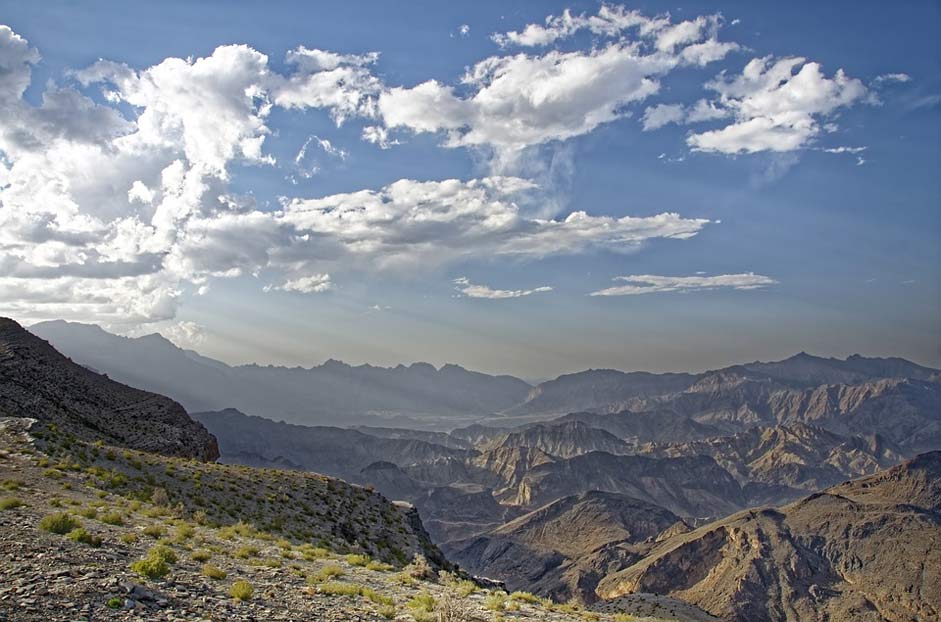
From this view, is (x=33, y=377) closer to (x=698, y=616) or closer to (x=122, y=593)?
(x=122, y=593)

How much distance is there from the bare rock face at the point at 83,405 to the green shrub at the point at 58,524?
24479 millimetres

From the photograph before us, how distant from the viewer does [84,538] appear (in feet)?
52.8

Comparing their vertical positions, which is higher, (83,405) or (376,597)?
(83,405)

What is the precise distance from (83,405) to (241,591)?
4362 centimetres

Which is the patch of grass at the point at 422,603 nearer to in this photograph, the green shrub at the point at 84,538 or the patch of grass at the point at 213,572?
the patch of grass at the point at 213,572

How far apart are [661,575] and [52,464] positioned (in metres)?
194

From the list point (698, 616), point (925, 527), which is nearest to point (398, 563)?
point (698, 616)

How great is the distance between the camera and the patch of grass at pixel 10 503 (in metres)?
18.7

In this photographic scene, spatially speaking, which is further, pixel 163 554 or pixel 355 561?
pixel 355 561

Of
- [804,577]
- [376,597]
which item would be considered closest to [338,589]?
[376,597]

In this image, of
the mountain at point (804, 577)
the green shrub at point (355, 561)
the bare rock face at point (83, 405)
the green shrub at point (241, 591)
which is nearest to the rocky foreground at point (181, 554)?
the green shrub at point (241, 591)

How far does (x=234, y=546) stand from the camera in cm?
2111

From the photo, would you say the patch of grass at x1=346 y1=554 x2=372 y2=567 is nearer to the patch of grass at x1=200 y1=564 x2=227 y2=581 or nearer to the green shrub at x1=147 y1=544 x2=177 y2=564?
the patch of grass at x1=200 y1=564 x2=227 y2=581

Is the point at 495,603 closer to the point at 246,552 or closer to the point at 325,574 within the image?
the point at 325,574
